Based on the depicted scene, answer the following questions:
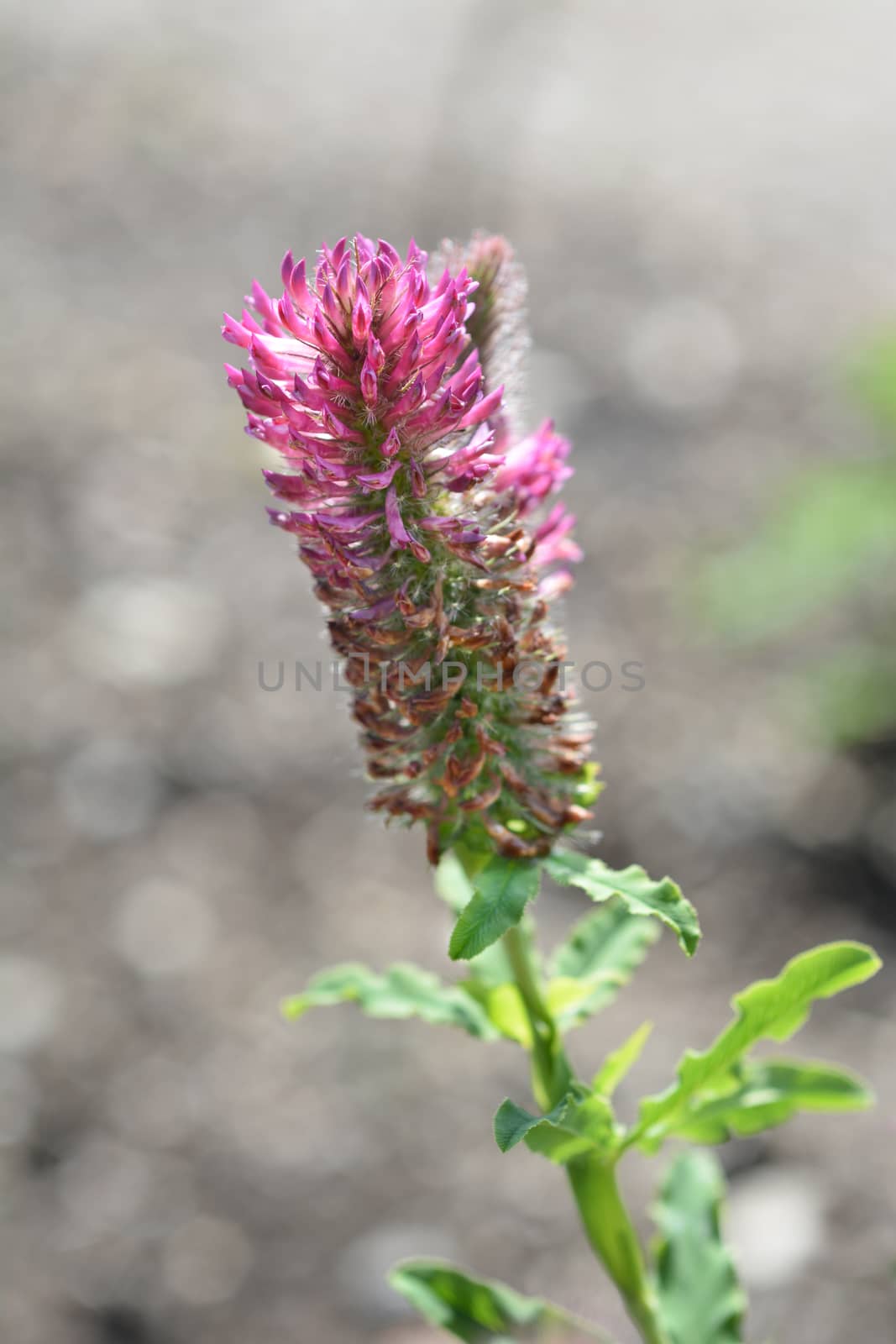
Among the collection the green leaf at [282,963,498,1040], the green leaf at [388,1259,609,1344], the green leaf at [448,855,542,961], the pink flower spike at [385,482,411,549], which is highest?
the pink flower spike at [385,482,411,549]

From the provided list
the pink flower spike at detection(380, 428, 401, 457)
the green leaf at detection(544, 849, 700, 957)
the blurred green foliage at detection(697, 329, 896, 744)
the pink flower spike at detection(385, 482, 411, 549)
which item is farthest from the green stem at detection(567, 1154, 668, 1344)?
the blurred green foliage at detection(697, 329, 896, 744)

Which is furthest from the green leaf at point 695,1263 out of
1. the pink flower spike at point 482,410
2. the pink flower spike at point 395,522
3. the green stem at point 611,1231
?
the pink flower spike at point 482,410

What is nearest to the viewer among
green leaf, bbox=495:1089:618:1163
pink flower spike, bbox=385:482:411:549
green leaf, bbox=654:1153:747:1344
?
green leaf, bbox=495:1089:618:1163

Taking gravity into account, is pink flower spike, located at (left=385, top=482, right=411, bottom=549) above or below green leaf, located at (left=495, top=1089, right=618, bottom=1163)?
above

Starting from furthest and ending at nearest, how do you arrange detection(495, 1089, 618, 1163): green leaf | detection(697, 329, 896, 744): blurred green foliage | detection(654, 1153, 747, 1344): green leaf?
detection(697, 329, 896, 744): blurred green foliage, detection(654, 1153, 747, 1344): green leaf, detection(495, 1089, 618, 1163): green leaf

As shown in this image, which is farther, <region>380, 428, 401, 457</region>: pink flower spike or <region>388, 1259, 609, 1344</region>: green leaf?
<region>388, 1259, 609, 1344</region>: green leaf

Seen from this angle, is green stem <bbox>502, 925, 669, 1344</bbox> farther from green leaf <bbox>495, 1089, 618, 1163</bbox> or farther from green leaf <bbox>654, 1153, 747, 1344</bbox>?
green leaf <bbox>654, 1153, 747, 1344</bbox>

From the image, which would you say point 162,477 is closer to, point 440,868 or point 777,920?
point 777,920

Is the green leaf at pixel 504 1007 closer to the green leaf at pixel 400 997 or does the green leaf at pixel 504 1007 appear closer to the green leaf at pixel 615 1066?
the green leaf at pixel 400 997
